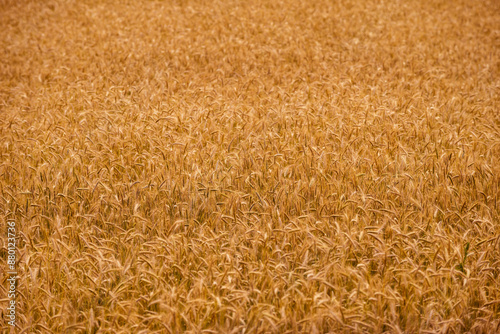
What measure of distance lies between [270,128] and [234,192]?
1.34m

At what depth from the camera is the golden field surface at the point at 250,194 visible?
1877 millimetres

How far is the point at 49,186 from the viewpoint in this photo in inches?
115

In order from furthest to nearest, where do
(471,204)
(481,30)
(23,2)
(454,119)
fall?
1. (23,2)
2. (481,30)
3. (454,119)
4. (471,204)

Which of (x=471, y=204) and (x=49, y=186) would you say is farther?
(x=49, y=186)

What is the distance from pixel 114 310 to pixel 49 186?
1.35m

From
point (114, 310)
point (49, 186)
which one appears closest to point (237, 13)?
point (49, 186)

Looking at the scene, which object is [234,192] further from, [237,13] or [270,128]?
[237,13]

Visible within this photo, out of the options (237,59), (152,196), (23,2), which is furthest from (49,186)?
(23,2)

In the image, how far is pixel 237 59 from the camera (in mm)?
6703

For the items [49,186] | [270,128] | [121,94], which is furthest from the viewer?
[121,94]

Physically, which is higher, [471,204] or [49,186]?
[471,204]

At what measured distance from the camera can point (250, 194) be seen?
271 cm

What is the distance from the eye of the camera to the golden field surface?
1.88 metres

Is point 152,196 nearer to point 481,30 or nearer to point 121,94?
point 121,94
